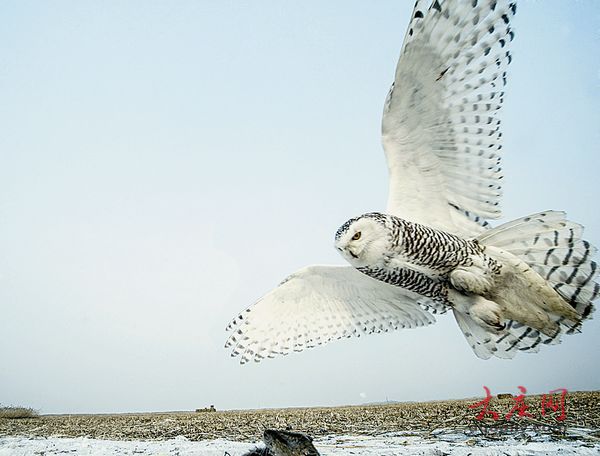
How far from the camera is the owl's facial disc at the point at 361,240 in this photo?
4.12m

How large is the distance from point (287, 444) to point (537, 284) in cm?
266

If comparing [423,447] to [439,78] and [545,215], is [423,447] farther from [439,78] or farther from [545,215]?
[439,78]

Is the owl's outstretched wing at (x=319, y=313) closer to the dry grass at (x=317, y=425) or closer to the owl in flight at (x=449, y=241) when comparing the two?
the owl in flight at (x=449, y=241)

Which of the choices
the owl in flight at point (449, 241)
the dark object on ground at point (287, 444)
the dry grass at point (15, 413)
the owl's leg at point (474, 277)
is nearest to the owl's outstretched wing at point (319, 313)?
the owl in flight at point (449, 241)

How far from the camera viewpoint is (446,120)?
15.5ft

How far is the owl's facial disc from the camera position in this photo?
4125 mm

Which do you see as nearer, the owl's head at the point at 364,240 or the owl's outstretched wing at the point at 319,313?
the owl's head at the point at 364,240

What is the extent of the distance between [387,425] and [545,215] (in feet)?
8.20

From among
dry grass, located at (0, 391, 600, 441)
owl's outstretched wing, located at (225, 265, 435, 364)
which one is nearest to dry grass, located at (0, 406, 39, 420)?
dry grass, located at (0, 391, 600, 441)

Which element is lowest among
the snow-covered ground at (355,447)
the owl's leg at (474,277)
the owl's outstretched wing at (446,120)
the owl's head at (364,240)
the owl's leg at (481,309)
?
the snow-covered ground at (355,447)

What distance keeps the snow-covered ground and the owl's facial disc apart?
4.68ft

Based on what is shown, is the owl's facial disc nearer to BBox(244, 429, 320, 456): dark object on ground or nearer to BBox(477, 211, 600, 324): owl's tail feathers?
BBox(477, 211, 600, 324): owl's tail feathers

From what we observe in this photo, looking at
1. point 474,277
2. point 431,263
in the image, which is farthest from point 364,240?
point 474,277

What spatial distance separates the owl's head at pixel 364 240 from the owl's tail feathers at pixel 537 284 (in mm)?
Answer: 1090
